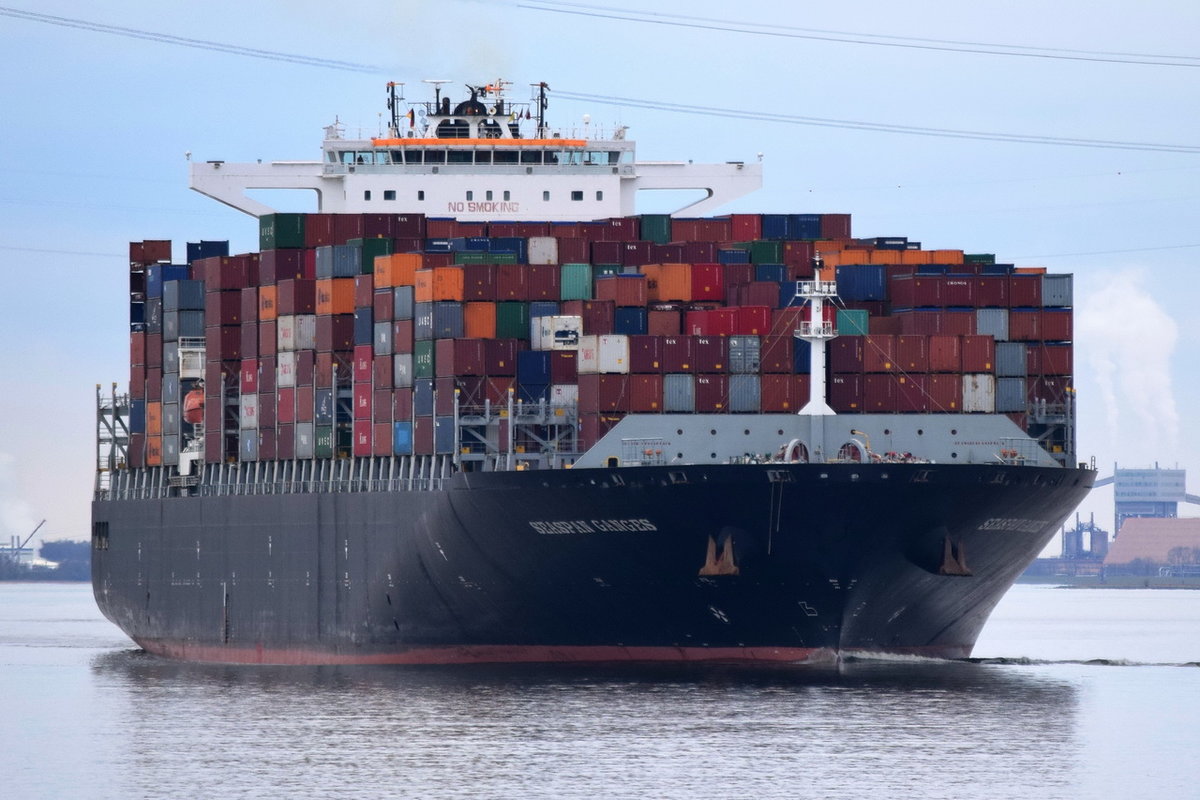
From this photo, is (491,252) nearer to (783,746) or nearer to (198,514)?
(198,514)

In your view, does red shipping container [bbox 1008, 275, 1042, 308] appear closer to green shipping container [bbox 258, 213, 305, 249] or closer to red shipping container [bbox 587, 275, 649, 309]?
red shipping container [bbox 587, 275, 649, 309]

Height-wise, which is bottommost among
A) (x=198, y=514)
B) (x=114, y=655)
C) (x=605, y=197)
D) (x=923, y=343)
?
(x=114, y=655)

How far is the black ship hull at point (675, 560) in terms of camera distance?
49500 millimetres

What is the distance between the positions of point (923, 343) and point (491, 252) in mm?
11448

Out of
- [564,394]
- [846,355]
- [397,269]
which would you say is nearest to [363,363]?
[397,269]

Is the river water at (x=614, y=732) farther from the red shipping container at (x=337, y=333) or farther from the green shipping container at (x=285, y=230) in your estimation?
the green shipping container at (x=285, y=230)

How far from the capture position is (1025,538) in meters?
54.3

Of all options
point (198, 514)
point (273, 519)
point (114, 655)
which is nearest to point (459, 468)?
point (273, 519)

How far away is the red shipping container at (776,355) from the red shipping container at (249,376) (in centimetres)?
1752

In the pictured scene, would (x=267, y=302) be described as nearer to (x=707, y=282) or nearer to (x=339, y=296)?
(x=339, y=296)

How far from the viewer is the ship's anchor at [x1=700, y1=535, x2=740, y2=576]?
49594mm

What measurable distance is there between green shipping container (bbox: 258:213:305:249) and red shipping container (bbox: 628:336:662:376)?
569 inches

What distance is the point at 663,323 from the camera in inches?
2138

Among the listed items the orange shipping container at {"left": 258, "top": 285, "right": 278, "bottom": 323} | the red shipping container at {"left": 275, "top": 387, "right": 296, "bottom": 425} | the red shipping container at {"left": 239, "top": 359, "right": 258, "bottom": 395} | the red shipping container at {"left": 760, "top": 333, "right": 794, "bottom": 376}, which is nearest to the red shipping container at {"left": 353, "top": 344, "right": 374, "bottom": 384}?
the red shipping container at {"left": 275, "top": 387, "right": 296, "bottom": 425}
